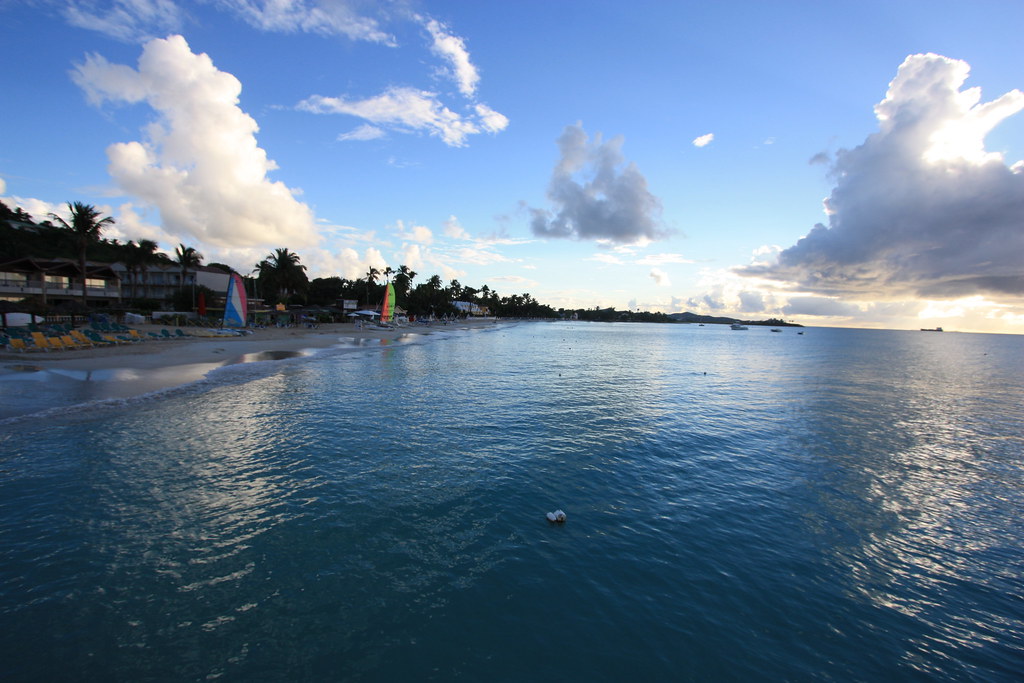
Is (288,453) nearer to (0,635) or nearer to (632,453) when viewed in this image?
(0,635)

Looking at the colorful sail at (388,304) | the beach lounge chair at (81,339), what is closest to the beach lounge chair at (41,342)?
the beach lounge chair at (81,339)

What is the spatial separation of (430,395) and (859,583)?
20116 mm

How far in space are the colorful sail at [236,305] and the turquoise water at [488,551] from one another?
37.5m

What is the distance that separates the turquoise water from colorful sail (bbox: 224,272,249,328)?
123 feet

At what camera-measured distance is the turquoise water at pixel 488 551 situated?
6031mm

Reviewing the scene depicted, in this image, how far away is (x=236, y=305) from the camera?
52.1 meters

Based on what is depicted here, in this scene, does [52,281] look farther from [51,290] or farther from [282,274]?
[282,274]

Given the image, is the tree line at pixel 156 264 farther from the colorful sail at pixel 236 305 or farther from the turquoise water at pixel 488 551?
the turquoise water at pixel 488 551

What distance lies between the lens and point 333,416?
18.6 m

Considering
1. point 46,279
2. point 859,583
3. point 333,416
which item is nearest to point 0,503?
point 333,416

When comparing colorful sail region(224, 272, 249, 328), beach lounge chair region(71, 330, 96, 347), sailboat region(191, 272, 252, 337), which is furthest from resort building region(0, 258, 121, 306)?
beach lounge chair region(71, 330, 96, 347)

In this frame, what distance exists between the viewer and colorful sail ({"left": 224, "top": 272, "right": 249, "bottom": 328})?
50906mm

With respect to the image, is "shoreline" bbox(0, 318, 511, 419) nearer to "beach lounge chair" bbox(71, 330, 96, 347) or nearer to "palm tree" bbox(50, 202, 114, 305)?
"beach lounge chair" bbox(71, 330, 96, 347)

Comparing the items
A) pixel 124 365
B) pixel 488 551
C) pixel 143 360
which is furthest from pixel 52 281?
pixel 488 551
